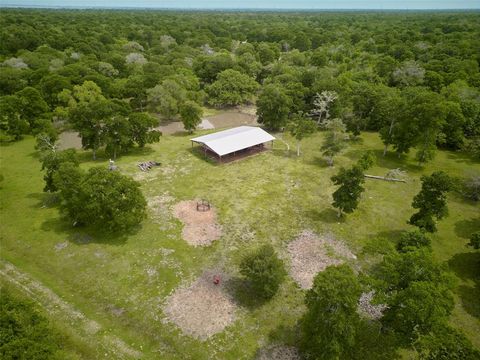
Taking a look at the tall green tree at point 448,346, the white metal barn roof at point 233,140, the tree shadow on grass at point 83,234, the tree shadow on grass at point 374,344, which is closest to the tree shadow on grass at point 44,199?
the tree shadow on grass at point 83,234

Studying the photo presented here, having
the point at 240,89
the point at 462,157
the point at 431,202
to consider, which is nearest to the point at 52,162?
the point at 431,202

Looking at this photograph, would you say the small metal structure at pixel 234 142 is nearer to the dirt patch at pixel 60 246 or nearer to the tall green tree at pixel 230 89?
the tall green tree at pixel 230 89

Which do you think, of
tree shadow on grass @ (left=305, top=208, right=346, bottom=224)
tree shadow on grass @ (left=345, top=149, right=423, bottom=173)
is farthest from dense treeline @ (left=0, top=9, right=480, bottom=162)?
tree shadow on grass @ (left=305, top=208, right=346, bottom=224)

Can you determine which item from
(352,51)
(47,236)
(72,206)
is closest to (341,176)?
(72,206)

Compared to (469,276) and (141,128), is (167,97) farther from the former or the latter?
(469,276)

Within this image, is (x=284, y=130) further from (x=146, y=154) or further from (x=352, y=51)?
(x=352, y=51)

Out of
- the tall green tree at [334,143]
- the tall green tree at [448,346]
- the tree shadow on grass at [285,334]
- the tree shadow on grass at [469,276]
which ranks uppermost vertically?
the tall green tree at [448,346]

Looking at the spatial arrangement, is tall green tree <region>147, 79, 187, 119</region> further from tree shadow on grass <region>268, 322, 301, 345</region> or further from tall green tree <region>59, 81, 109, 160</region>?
tree shadow on grass <region>268, 322, 301, 345</region>
